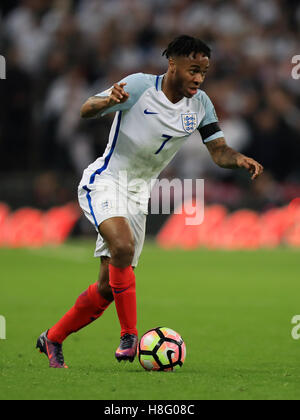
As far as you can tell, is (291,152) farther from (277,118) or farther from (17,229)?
(17,229)

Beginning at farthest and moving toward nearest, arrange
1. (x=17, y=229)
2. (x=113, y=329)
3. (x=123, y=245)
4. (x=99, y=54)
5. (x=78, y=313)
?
(x=99, y=54) < (x=17, y=229) < (x=113, y=329) < (x=78, y=313) < (x=123, y=245)

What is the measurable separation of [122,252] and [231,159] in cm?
112

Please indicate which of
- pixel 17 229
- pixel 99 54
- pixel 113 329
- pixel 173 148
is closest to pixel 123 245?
pixel 173 148

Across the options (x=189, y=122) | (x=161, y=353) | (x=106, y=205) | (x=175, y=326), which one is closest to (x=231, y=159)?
(x=189, y=122)

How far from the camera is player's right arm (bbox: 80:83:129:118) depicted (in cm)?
567

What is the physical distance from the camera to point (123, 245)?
5695 millimetres

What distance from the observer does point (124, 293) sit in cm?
584

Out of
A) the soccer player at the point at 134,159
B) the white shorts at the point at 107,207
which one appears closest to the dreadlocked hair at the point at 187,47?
the soccer player at the point at 134,159

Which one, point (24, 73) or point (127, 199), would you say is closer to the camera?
point (127, 199)

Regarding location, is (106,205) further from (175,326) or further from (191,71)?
(175,326)

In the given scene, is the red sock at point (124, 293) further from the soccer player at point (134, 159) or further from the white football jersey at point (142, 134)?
the white football jersey at point (142, 134)

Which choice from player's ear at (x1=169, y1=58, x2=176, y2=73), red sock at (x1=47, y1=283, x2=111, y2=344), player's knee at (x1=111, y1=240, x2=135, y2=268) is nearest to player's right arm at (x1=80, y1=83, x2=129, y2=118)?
player's ear at (x1=169, y1=58, x2=176, y2=73)

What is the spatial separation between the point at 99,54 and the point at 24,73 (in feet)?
6.41

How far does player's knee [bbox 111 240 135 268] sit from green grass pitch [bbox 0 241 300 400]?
2.36ft
